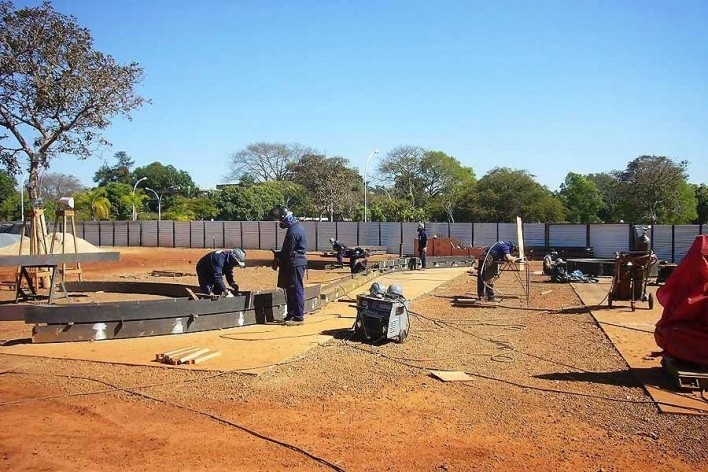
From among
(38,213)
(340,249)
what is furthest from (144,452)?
(340,249)

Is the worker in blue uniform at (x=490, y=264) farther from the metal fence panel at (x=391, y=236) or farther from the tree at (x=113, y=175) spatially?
the tree at (x=113, y=175)

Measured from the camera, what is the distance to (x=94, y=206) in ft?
209

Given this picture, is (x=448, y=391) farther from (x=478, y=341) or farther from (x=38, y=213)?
(x=38, y=213)

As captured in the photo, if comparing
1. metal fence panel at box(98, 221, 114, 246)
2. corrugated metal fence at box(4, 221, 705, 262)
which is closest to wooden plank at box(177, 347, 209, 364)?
corrugated metal fence at box(4, 221, 705, 262)

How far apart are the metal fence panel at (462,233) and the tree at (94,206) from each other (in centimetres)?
4161

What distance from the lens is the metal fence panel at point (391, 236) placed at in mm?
41469

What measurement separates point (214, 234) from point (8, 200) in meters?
39.6

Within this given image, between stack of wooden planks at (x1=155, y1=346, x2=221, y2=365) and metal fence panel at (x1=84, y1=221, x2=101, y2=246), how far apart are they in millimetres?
47911

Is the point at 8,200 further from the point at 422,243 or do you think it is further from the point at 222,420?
the point at 222,420

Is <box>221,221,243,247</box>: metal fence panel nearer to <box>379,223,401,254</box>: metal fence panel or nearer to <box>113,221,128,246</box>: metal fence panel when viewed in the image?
<box>113,221,128,246</box>: metal fence panel

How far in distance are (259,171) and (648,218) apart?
188 ft

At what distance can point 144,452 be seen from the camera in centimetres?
478

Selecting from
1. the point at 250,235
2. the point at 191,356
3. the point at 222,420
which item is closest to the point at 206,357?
the point at 191,356

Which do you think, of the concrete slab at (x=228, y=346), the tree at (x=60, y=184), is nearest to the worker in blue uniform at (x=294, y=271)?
the concrete slab at (x=228, y=346)
